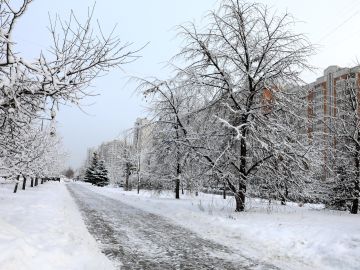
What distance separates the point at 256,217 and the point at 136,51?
29.4 feet

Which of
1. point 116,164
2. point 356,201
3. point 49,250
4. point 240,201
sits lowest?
point 49,250

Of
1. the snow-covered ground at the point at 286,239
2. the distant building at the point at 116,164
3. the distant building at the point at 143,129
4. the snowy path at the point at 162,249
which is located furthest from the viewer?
the distant building at the point at 116,164

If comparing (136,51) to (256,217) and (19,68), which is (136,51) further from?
(256,217)

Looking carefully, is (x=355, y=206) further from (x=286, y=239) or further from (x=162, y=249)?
(x=162, y=249)

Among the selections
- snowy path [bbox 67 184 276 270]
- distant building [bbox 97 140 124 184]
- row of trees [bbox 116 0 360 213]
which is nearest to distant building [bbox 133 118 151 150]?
row of trees [bbox 116 0 360 213]

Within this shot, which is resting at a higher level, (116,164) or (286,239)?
(116,164)

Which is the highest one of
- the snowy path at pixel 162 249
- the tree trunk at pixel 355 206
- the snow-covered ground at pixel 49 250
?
the tree trunk at pixel 355 206

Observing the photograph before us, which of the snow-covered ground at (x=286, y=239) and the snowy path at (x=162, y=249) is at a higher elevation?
the snow-covered ground at (x=286, y=239)

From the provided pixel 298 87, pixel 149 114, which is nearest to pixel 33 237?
pixel 298 87

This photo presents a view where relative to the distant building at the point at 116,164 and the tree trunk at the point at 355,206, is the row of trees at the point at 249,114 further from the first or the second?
the distant building at the point at 116,164

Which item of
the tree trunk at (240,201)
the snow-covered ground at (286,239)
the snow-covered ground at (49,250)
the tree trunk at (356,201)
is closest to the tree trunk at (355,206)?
the tree trunk at (356,201)

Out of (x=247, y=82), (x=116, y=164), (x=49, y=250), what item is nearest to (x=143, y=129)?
(x=247, y=82)

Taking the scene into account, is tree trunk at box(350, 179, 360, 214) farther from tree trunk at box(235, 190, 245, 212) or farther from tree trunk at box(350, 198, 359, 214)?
tree trunk at box(235, 190, 245, 212)

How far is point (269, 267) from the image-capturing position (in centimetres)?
707
